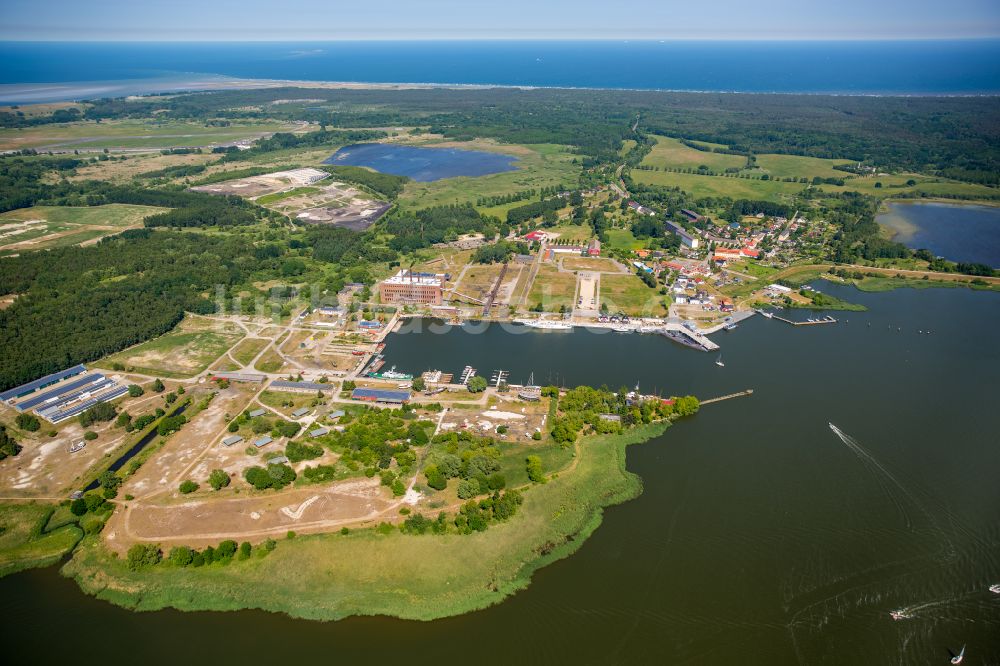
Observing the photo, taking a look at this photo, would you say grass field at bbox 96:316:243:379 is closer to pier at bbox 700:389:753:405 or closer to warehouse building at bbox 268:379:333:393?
warehouse building at bbox 268:379:333:393

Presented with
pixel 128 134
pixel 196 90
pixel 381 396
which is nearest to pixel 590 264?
pixel 381 396

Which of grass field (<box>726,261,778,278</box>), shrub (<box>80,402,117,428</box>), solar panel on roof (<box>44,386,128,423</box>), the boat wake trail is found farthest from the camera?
grass field (<box>726,261,778,278</box>)

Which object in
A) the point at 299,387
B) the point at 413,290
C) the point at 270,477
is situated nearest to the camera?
the point at 270,477

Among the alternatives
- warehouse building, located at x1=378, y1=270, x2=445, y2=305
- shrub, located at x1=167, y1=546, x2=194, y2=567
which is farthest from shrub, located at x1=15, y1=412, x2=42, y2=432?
warehouse building, located at x1=378, y1=270, x2=445, y2=305

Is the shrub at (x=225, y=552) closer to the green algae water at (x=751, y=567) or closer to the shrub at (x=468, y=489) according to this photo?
the green algae water at (x=751, y=567)

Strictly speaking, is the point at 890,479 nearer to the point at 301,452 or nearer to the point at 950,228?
the point at 301,452

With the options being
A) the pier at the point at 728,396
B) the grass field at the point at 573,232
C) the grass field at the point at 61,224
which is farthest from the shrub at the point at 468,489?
the grass field at the point at 61,224

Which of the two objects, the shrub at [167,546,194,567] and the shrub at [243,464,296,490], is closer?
the shrub at [167,546,194,567]

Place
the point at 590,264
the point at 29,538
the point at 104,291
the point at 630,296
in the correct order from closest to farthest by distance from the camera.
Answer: the point at 29,538 < the point at 104,291 < the point at 630,296 < the point at 590,264
